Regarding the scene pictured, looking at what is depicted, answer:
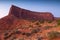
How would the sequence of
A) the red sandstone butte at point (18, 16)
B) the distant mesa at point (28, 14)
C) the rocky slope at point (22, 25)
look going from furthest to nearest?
the distant mesa at point (28, 14)
the red sandstone butte at point (18, 16)
the rocky slope at point (22, 25)

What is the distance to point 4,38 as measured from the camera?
94.9 feet

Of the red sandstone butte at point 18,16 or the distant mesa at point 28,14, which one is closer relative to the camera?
the red sandstone butte at point 18,16

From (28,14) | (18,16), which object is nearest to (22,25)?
(18,16)

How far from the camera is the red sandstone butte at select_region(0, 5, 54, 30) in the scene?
36.8m

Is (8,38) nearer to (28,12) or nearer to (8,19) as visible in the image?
(8,19)

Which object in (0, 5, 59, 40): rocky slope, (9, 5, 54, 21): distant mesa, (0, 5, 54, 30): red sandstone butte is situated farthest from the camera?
(9, 5, 54, 21): distant mesa

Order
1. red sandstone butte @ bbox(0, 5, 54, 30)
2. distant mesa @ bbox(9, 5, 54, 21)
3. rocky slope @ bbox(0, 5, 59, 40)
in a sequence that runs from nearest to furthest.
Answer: rocky slope @ bbox(0, 5, 59, 40) < red sandstone butte @ bbox(0, 5, 54, 30) < distant mesa @ bbox(9, 5, 54, 21)

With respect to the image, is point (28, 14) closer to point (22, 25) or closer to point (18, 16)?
point (18, 16)

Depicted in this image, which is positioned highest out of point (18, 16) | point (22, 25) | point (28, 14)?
point (28, 14)

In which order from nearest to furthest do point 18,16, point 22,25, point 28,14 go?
1. point 22,25
2. point 18,16
3. point 28,14

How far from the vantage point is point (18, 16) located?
44750 mm

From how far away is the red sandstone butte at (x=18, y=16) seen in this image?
36828 mm

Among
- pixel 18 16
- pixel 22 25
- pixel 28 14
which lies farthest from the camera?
pixel 28 14

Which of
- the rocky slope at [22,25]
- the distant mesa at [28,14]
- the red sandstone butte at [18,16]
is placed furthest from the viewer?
the distant mesa at [28,14]
